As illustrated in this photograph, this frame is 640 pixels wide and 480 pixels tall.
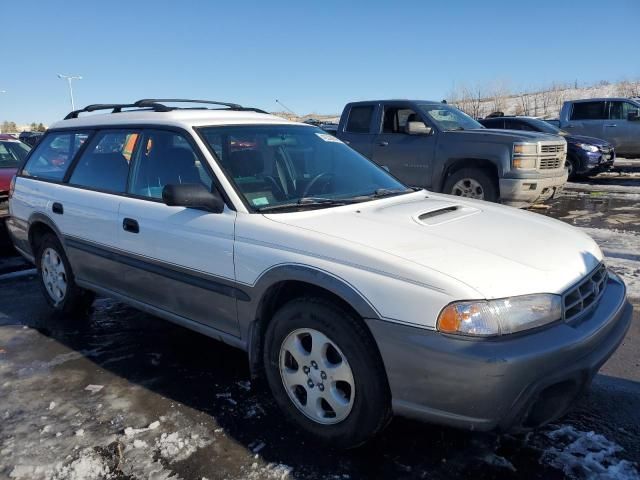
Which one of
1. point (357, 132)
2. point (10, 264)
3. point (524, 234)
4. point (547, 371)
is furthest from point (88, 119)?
point (357, 132)

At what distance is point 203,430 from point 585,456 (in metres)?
1.94

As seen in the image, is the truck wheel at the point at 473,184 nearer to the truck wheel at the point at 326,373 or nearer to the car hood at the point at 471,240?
the car hood at the point at 471,240

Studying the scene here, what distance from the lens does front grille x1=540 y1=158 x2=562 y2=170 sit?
781cm

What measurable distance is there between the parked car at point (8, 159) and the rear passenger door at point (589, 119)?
1343 centimetres

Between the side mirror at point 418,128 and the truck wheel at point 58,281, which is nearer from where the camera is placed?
the truck wheel at point 58,281

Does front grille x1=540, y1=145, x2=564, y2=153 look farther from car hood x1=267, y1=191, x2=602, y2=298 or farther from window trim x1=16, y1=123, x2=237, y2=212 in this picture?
window trim x1=16, y1=123, x2=237, y2=212

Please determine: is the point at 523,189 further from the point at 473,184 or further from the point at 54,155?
the point at 54,155

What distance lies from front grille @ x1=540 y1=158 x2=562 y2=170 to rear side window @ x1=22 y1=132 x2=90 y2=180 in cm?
615

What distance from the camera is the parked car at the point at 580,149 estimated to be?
12.4m

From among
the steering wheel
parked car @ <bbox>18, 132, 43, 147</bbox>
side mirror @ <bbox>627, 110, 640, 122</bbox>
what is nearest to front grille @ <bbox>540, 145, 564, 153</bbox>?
the steering wheel

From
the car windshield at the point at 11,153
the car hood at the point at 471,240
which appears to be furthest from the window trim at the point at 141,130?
the car windshield at the point at 11,153

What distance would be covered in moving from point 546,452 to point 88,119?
→ 4.20 metres

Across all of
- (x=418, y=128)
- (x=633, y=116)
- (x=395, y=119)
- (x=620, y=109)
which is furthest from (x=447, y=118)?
(x=620, y=109)

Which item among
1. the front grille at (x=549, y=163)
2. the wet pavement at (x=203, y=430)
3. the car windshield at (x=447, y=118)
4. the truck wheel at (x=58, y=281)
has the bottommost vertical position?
the wet pavement at (x=203, y=430)
